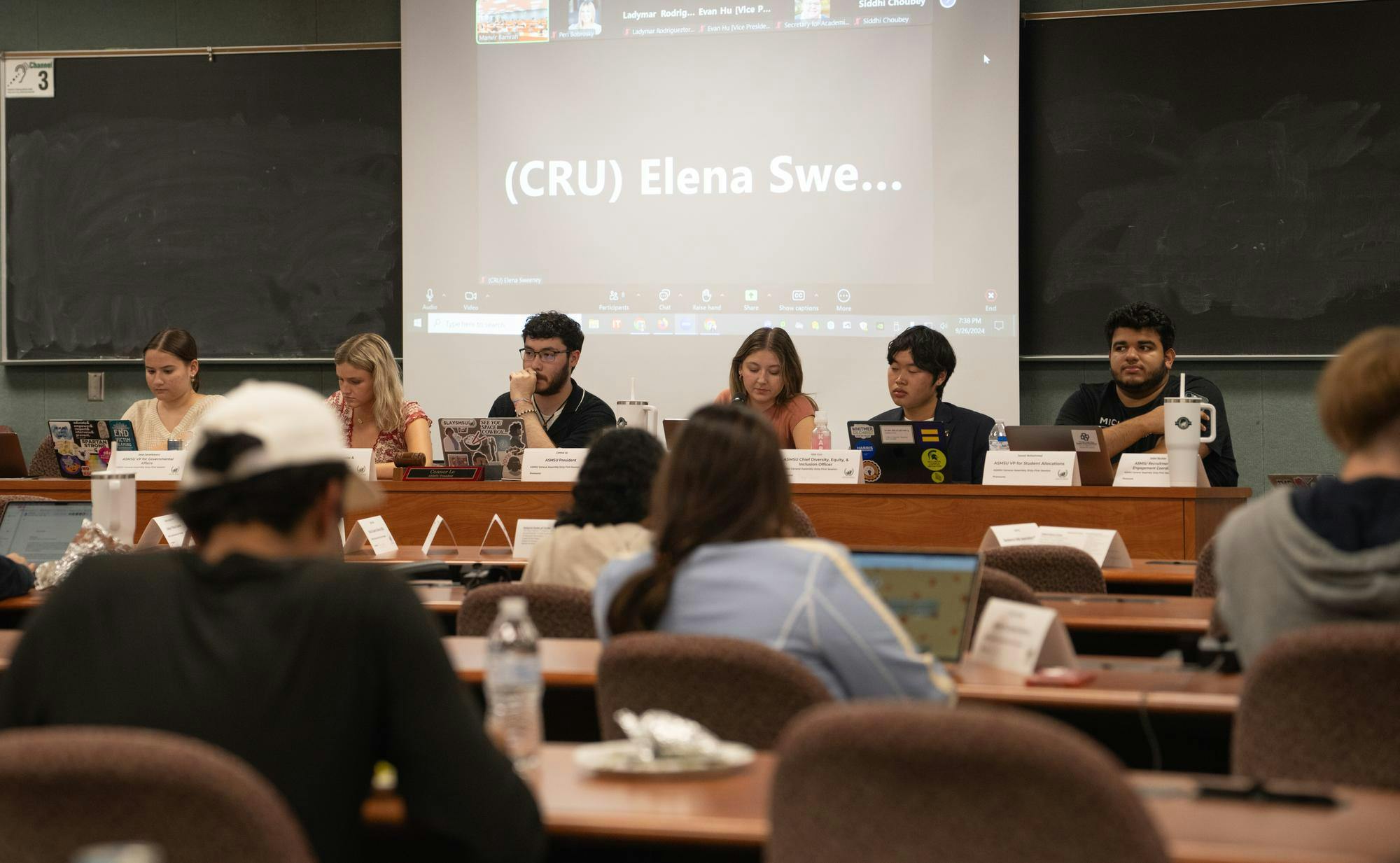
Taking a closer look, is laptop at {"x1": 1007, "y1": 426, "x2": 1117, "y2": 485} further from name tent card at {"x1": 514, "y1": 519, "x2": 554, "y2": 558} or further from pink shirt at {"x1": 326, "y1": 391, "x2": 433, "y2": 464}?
pink shirt at {"x1": 326, "y1": 391, "x2": 433, "y2": 464}

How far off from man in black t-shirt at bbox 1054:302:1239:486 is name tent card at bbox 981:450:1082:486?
580 mm

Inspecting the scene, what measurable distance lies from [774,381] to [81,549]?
2520mm

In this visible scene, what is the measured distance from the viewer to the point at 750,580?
185cm

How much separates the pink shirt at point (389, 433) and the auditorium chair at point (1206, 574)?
2981mm

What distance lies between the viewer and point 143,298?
6793mm

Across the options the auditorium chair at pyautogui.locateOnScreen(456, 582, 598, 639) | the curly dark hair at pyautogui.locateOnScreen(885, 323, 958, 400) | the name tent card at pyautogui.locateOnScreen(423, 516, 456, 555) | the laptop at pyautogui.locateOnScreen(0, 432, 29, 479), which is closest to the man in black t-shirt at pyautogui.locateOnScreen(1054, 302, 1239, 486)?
the curly dark hair at pyautogui.locateOnScreen(885, 323, 958, 400)

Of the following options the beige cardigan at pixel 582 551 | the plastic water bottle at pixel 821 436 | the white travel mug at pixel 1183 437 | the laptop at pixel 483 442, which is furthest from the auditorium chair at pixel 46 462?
the white travel mug at pixel 1183 437

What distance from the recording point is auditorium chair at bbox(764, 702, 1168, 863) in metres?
1.09

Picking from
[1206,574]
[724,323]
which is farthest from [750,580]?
[724,323]

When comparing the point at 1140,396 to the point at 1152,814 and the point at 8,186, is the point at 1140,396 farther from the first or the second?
the point at 8,186

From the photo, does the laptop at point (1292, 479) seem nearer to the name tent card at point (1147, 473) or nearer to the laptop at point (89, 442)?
the laptop at point (89, 442)

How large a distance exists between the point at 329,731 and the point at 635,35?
541cm

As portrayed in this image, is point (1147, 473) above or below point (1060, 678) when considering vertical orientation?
above

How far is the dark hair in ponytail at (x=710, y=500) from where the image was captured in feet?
6.34
